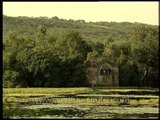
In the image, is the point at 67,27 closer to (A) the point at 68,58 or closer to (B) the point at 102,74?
(B) the point at 102,74

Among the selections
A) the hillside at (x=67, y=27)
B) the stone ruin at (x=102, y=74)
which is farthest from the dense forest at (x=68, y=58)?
the hillside at (x=67, y=27)

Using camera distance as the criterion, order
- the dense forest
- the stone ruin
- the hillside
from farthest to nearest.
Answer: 1. the hillside
2. the stone ruin
3. the dense forest

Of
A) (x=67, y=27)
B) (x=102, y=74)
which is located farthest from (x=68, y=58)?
(x=67, y=27)

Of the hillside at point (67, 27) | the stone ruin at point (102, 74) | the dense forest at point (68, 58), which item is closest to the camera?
the dense forest at point (68, 58)

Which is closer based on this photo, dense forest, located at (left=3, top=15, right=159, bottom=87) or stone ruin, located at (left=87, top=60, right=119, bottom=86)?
dense forest, located at (left=3, top=15, right=159, bottom=87)

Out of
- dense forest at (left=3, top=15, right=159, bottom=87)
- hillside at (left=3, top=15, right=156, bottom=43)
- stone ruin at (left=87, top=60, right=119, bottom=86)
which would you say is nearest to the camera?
dense forest at (left=3, top=15, right=159, bottom=87)

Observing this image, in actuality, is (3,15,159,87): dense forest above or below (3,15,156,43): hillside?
below

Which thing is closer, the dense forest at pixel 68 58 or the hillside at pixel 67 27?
the dense forest at pixel 68 58

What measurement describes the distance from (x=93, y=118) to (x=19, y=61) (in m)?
43.7

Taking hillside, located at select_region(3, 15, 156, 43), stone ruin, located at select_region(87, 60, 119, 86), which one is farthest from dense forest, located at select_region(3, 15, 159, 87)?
hillside, located at select_region(3, 15, 156, 43)

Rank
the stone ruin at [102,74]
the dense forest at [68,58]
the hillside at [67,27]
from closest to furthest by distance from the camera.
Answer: the dense forest at [68,58] < the stone ruin at [102,74] < the hillside at [67,27]

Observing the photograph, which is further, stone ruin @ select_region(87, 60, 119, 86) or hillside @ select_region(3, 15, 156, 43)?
hillside @ select_region(3, 15, 156, 43)

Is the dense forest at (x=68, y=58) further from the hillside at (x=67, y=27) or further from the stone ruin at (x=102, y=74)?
the hillside at (x=67, y=27)

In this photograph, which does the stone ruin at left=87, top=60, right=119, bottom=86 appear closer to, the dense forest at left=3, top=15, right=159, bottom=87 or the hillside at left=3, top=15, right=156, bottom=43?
the dense forest at left=3, top=15, right=159, bottom=87
